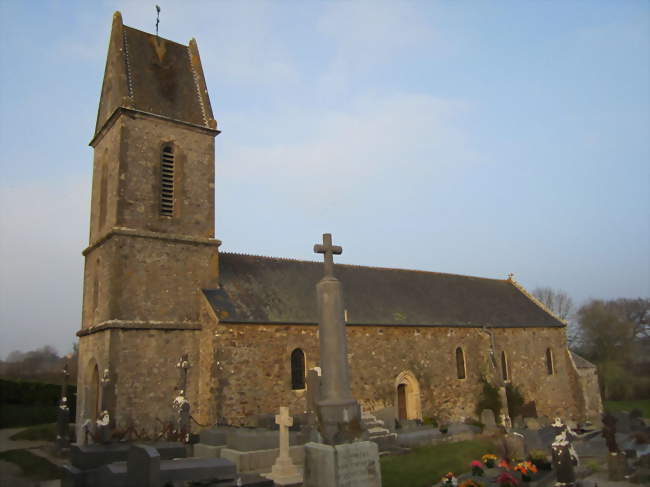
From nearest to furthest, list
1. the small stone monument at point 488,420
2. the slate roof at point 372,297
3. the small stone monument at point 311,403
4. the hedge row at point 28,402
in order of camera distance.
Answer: the small stone monument at point 311,403 < the slate roof at point 372,297 < the small stone monument at point 488,420 < the hedge row at point 28,402

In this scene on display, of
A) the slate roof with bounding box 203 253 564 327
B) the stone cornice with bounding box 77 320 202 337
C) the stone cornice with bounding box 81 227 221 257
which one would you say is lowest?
the stone cornice with bounding box 77 320 202 337

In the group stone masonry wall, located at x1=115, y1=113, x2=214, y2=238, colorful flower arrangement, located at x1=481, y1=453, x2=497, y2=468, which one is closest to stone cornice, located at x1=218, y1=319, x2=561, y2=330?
stone masonry wall, located at x1=115, y1=113, x2=214, y2=238

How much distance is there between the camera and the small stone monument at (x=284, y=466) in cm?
1140

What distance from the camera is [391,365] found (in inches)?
862

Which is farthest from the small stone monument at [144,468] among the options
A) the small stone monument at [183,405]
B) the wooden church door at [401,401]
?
the wooden church door at [401,401]

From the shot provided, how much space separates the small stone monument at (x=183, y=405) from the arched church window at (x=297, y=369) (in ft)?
13.0

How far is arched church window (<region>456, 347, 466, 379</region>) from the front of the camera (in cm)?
2425

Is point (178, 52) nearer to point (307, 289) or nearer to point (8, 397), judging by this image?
point (307, 289)

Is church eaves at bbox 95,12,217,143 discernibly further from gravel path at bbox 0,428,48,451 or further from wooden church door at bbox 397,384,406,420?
wooden church door at bbox 397,384,406,420

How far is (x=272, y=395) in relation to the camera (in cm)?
1833

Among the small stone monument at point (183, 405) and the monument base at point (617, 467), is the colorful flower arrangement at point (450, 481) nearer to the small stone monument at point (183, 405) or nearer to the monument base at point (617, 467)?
the monument base at point (617, 467)

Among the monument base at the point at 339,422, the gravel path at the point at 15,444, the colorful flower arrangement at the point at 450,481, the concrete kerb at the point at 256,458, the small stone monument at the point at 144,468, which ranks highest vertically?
the monument base at the point at 339,422

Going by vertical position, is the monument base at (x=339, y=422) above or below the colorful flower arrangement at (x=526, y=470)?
above

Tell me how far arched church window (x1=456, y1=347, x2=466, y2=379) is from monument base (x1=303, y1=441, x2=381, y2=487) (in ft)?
54.8
